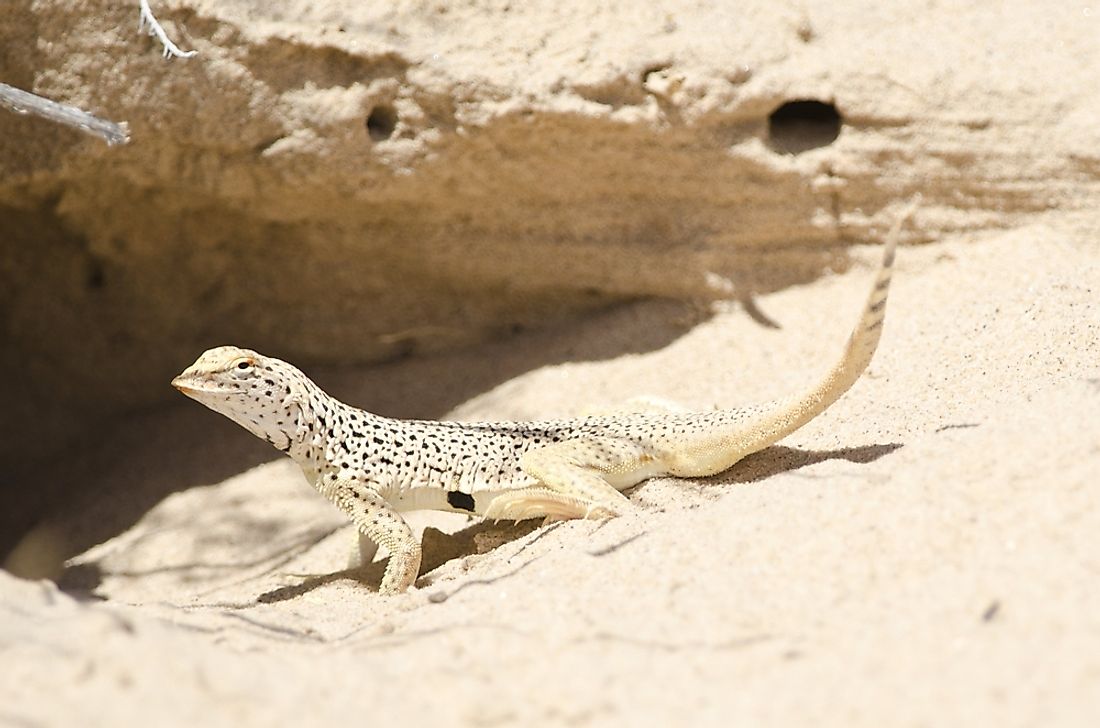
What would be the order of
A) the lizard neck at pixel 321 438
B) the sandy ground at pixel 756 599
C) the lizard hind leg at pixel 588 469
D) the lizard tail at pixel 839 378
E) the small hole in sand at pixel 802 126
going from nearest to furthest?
the sandy ground at pixel 756 599 → the lizard tail at pixel 839 378 → the lizard hind leg at pixel 588 469 → the lizard neck at pixel 321 438 → the small hole in sand at pixel 802 126

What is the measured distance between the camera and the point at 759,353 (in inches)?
249

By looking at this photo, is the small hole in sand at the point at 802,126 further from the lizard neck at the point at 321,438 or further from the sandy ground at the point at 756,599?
the lizard neck at the point at 321,438

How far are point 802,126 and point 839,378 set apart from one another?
265 centimetres

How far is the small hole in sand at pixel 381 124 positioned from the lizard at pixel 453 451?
1.82 meters

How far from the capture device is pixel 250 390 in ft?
15.7

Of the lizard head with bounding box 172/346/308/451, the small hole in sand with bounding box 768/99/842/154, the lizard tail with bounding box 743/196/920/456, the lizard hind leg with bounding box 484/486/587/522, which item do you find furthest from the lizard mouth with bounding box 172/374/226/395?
the small hole in sand with bounding box 768/99/842/154

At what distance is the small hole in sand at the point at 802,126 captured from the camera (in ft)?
20.7

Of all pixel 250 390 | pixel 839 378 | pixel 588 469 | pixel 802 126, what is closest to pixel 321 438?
pixel 250 390

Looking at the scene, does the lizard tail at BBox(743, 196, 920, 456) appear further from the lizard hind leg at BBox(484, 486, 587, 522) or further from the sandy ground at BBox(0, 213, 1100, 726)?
the lizard hind leg at BBox(484, 486, 587, 522)

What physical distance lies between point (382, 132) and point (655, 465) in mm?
2784

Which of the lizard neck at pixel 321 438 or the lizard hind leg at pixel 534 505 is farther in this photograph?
the lizard neck at pixel 321 438

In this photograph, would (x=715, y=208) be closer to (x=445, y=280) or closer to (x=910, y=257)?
(x=910, y=257)

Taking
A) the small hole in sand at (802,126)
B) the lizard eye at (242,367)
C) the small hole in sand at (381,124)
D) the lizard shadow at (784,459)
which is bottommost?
the lizard shadow at (784,459)

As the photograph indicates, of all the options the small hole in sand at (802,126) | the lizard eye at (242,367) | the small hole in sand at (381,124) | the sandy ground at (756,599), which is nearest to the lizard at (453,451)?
the lizard eye at (242,367)
